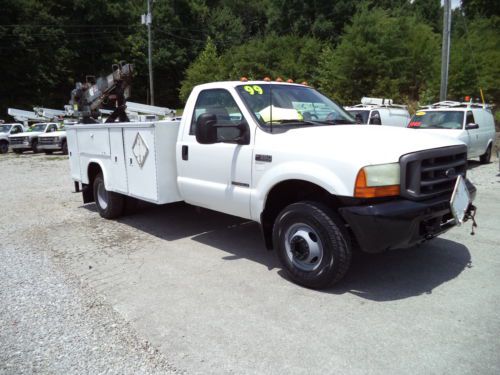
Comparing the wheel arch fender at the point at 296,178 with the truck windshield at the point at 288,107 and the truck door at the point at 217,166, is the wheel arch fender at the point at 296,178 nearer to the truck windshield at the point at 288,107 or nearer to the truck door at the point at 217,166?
the truck door at the point at 217,166

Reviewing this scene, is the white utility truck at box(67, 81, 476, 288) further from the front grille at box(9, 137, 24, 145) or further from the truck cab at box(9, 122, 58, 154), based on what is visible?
the front grille at box(9, 137, 24, 145)

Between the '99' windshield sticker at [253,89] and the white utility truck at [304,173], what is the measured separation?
22 mm

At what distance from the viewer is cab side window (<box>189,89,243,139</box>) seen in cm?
466

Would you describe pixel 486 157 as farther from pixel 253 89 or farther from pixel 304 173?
pixel 304 173

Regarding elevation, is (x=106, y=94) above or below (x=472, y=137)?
above

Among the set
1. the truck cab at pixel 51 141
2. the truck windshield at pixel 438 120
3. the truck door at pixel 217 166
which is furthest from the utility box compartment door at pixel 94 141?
the truck cab at pixel 51 141

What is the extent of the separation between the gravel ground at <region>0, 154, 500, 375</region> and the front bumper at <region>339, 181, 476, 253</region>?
60 cm

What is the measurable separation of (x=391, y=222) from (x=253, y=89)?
2.31 metres

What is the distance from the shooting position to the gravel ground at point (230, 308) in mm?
3004

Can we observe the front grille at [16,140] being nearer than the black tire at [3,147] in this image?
Yes

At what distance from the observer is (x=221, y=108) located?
197 inches

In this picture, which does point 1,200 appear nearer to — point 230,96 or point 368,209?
point 230,96

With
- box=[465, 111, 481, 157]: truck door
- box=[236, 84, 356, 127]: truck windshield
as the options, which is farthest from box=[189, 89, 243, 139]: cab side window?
box=[465, 111, 481, 157]: truck door

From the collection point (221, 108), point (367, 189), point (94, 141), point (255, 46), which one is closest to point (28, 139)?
point (94, 141)
